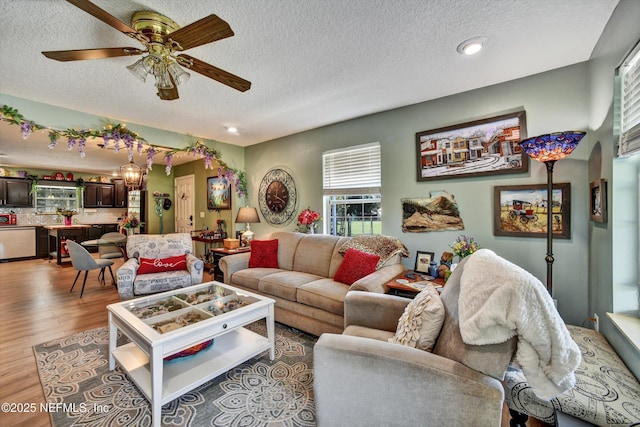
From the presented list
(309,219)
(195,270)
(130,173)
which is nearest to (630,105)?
(309,219)

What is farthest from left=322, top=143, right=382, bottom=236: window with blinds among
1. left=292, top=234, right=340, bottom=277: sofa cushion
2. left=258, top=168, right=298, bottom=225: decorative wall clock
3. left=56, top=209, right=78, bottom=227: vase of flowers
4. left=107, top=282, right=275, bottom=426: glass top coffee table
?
left=56, top=209, right=78, bottom=227: vase of flowers

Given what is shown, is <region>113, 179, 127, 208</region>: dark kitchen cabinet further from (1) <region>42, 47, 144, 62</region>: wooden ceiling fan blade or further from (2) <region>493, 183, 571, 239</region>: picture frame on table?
(2) <region>493, 183, 571, 239</region>: picture frame on table

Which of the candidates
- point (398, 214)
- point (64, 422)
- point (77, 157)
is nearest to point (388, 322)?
point (398, 214)

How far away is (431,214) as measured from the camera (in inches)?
117

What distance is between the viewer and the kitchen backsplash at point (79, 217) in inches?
272

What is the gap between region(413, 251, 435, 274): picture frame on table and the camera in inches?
108

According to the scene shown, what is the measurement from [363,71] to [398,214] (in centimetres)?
169

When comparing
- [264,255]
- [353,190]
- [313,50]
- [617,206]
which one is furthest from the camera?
[353,190]

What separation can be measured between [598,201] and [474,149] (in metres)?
1.08

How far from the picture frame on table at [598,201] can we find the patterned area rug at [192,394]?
7.89 ft

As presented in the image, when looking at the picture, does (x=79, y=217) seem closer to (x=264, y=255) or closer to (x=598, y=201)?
(x=264, y=255)

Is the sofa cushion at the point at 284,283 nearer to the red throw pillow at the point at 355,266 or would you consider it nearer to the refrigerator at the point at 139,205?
the red throw pillow at the point at 355,266

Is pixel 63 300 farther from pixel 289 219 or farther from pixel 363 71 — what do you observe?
pixel 363 71

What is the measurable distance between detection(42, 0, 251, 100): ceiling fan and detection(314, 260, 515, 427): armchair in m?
1.83
